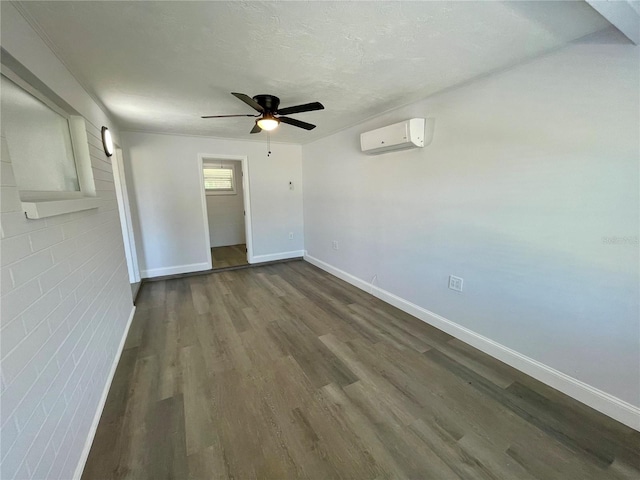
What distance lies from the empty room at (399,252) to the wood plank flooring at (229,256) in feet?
6.40

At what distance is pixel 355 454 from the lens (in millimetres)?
1381

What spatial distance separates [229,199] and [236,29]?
16.8ft

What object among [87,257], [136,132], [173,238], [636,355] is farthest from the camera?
[173,238]

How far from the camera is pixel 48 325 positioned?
116cm

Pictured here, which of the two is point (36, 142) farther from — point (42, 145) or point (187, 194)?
point (187, 194)

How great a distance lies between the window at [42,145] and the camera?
117cm

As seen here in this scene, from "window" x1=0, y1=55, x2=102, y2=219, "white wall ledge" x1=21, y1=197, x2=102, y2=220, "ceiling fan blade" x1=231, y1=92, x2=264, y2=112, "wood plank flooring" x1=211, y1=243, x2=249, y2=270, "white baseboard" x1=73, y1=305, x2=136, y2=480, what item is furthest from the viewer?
"wood plank flooring" x1=211, y1=243, x2=249, y2=270

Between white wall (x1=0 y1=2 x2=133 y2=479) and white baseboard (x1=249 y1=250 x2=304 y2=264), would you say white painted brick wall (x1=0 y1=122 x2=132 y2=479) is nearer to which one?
white wall (x1=0 y1=2 x2=133 y2=479)

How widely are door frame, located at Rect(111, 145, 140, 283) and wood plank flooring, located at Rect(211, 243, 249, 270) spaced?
118 cm

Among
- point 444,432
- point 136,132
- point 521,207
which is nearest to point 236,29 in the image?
point 521,207

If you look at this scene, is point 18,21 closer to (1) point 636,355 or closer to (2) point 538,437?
(2) point 538,437

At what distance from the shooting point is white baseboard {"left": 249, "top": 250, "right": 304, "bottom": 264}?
4.90 meters

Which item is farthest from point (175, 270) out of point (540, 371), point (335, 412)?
point (540, 371)

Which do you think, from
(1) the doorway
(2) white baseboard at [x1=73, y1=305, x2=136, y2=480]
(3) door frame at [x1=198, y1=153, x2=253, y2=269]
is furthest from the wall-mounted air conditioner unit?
(1) the doorway
